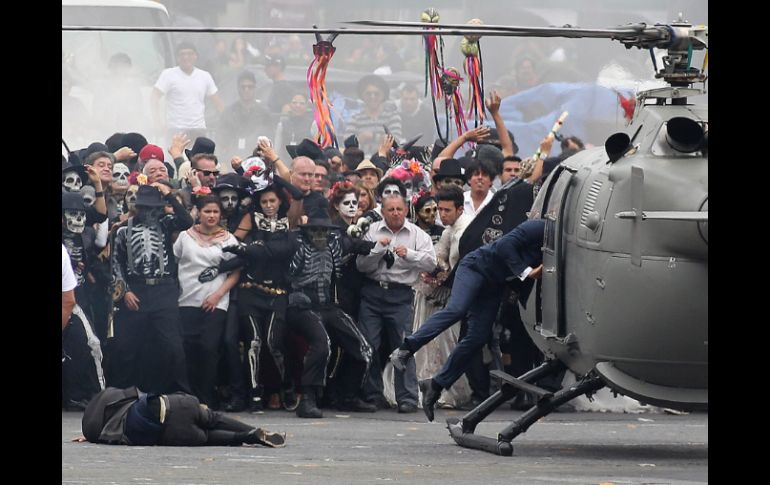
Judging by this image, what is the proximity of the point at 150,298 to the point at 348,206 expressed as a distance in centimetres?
187

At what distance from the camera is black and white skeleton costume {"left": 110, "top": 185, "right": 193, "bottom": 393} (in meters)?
13.8

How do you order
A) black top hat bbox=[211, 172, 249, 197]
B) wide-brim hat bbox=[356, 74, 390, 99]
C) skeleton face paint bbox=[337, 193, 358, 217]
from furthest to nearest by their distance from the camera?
wide-brim hat bbox=[356, 74, 390, 99], skeleton face paint bbox=[337, 193, 358, 217], black top hat bbox=[211, 172, 249, 197]

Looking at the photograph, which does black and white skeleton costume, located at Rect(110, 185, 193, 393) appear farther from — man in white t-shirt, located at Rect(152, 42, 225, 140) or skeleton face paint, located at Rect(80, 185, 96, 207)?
man in white t-shirt, located at Rect(152, 42, 225, 140)

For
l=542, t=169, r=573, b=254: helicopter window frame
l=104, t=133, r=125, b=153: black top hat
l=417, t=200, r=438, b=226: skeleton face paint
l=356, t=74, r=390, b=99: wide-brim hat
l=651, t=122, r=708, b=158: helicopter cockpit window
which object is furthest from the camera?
l=356, t=74, r=390, b=99: wide-brim hat

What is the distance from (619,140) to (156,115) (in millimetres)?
12832

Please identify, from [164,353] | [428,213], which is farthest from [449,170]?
[164,353]

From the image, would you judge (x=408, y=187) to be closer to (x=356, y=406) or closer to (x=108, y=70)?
(x=356, y=406)

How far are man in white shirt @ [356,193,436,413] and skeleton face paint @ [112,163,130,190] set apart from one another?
7.75ft

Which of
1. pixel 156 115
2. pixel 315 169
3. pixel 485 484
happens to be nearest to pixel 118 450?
pixel 485 484

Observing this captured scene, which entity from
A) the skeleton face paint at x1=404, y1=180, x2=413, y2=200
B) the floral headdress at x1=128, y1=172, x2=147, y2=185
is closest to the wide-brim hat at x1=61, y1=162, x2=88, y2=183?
the floral headdress at x1=128, y1=172, x2=147, y2=185

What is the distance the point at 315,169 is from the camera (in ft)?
Answer: 48.3

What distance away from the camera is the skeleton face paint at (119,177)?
14.9m

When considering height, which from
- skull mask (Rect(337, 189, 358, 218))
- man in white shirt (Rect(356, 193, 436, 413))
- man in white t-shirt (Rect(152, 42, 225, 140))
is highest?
man in white t-shirt (Rect(152, 42, 225, 140))

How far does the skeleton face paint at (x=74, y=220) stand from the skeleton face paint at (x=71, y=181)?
478 mm
